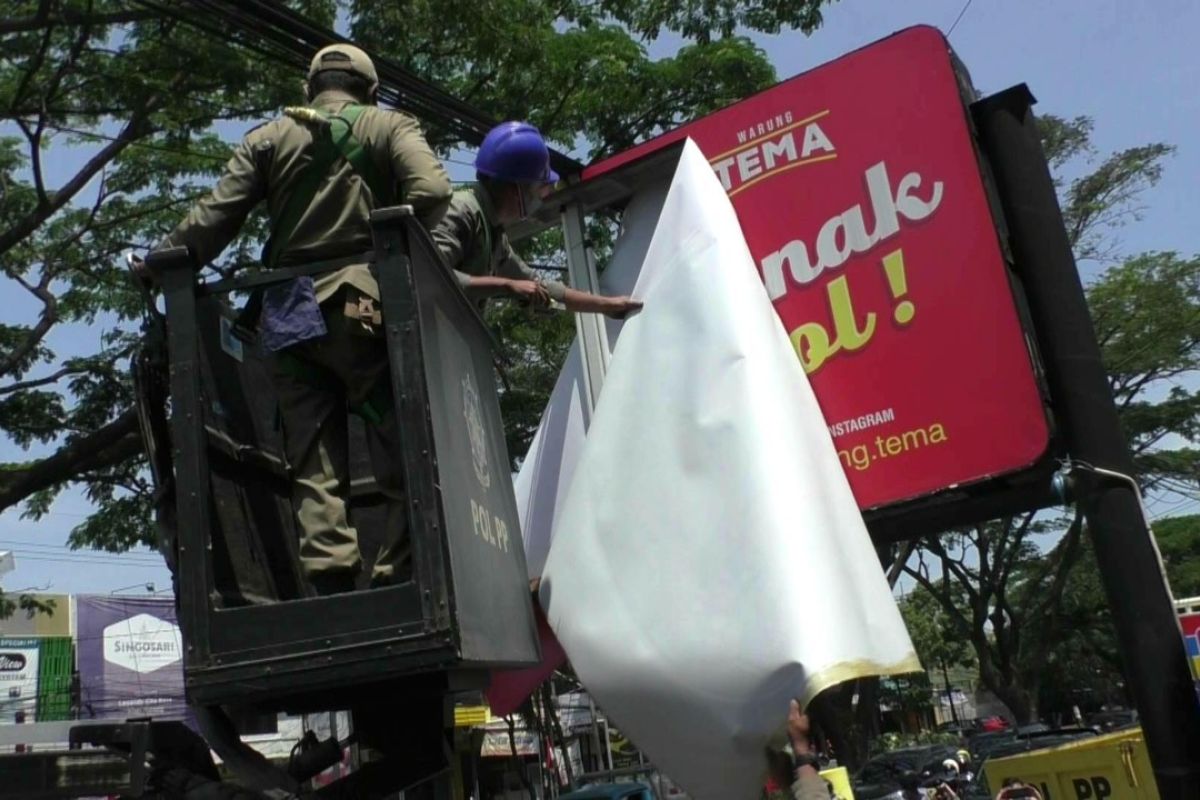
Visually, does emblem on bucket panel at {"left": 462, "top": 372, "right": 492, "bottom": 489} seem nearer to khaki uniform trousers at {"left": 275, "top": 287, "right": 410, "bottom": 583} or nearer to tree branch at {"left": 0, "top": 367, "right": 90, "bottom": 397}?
khaki uniform trousers at {"left": 275, "top": 287, "right": 410, "bottom": 583}

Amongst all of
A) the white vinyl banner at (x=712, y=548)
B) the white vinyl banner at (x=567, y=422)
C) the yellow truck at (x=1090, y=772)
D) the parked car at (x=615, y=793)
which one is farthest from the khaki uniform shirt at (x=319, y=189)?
the parked car at (x=615, y=793)

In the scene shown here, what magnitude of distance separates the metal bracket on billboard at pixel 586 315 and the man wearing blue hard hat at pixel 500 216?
415 millimetres

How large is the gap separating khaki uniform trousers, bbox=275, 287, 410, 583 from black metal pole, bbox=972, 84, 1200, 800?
175 cm

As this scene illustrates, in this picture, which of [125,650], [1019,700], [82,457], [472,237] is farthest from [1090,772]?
[125,650]

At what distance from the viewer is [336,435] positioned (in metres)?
2.77

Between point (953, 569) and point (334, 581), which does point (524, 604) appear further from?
point (953, 569)

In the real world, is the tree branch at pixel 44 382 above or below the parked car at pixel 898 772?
above

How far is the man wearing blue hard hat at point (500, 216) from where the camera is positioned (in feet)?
10.2

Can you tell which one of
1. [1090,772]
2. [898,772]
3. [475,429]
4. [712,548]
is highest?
[475,429]

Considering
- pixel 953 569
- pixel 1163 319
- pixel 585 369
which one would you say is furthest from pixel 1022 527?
pixel 585 369

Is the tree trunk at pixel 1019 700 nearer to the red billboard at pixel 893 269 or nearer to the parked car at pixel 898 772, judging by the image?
the parked car at pixel 898 772

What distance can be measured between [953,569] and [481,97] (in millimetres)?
18794

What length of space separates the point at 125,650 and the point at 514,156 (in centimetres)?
2822

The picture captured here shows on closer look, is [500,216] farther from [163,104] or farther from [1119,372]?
[1119,372]
